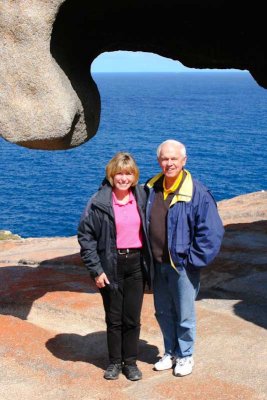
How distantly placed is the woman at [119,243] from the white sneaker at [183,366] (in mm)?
287

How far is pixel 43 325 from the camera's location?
6.83m

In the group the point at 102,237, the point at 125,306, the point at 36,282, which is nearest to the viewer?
the point at 102,237

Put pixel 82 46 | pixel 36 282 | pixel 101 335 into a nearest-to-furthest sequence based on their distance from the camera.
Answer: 1. pixel 101 335
2. pixel 82 46
3. pixel 36 282

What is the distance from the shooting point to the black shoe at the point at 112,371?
5383mm

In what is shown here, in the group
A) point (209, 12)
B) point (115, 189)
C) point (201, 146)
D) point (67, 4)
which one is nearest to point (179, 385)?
point (115, 189)

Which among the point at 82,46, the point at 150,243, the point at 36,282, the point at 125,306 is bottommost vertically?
the point at 36,282

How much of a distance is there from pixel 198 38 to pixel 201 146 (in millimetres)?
43953

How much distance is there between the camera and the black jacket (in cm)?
518

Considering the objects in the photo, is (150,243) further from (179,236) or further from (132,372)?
(132,372)

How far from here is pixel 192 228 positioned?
5.14 meters

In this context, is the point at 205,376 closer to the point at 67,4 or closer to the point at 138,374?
the point at 138,374

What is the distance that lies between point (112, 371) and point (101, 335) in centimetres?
108

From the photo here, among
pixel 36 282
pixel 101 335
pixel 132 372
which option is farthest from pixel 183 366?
pixel 36 282

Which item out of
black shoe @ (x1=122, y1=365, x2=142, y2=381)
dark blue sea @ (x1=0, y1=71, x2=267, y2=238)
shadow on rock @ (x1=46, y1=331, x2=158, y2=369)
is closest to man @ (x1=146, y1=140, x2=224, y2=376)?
black shoe @ (x1=122, y1=365, x2=142, y2=381)
